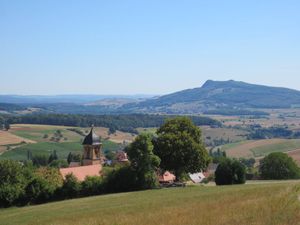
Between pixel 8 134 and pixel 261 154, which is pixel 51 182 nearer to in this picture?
pixel 261 154

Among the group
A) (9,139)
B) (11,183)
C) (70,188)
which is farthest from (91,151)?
Result: (9,139)

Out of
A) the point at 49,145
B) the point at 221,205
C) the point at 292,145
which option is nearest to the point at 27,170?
the point at 221,205

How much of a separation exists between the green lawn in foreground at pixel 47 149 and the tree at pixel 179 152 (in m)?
96.6

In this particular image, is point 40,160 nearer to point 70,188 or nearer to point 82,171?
point 82,171

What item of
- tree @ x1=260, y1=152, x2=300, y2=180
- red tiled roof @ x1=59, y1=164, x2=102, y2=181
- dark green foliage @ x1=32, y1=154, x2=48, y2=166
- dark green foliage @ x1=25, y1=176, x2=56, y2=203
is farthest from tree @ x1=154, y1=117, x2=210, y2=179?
dark green foliage @ x1=32, y1=154, x2=48, y2=166

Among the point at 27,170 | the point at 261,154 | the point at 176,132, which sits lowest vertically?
the point at 261,154

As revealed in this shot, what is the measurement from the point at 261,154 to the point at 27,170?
125432 millimetres

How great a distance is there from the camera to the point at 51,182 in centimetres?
5500

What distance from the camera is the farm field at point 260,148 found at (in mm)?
171125

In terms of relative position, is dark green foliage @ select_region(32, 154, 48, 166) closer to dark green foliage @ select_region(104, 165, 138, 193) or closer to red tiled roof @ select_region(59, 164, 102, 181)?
red tiled roof @ select_region(59, 164, 102, 181)

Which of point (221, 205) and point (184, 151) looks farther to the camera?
point (184, 151)

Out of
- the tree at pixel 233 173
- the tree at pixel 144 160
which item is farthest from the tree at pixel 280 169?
the tree at pixel 144 160

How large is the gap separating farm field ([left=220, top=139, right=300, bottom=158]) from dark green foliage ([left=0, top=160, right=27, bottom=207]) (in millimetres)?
121656

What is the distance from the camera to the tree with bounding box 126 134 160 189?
5416cm
